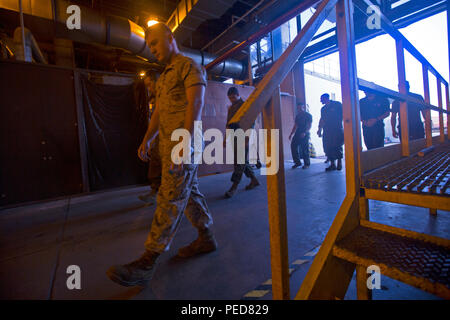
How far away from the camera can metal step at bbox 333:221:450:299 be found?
0.62m

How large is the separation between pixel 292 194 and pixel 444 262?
7.13 feet

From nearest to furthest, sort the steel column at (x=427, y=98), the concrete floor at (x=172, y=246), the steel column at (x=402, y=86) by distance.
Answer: the concrete floor at (x=172, y=246) < the steel column at (x=402, y=86) < the steel column at (x=427, y=98)

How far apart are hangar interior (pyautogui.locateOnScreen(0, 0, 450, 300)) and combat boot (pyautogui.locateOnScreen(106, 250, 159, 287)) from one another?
2.7 inches

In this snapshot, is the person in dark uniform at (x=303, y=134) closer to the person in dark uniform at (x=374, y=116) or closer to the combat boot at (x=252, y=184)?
the person in dark uniform at (x=374, y=116)

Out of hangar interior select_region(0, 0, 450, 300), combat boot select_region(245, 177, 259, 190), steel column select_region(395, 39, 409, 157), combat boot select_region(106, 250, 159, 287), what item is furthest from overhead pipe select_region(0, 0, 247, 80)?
combat boot select_region(106, 250, 159, 287)

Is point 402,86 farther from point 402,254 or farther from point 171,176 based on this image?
point 171,176

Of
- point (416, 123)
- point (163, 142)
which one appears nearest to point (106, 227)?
point (163, 142)

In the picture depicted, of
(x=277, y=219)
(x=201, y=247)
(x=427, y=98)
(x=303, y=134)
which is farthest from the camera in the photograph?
(x=303, y=134)

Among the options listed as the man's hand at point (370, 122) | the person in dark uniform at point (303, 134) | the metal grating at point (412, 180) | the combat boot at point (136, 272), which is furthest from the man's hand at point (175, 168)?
the person in dark uniform at point (303, 134)

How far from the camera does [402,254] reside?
2.50 feet

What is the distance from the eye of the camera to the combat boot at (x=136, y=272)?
1.10 metres

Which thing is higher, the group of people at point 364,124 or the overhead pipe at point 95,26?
the overhead pipe at point 95,26

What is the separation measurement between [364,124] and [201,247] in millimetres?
3903

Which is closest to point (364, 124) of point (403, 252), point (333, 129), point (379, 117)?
point (379, 117)
